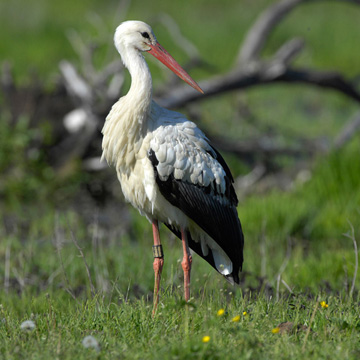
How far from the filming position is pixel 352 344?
3.37m

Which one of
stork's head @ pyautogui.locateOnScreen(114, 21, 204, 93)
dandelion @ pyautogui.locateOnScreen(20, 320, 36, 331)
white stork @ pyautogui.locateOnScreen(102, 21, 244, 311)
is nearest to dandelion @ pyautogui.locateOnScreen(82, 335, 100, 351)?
dandelion @ pyautogui.locateOnScreen(20, 320, 36, 331)

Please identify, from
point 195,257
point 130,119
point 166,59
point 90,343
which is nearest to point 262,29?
point 195,257

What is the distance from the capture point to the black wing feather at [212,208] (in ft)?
15.0

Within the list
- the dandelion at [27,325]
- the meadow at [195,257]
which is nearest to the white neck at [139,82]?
the meadow at [195,257]

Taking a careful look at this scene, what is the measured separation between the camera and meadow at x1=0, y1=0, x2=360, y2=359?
3.43m

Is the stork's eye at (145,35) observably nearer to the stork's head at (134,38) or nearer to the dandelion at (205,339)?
the stork's head at (134,38)

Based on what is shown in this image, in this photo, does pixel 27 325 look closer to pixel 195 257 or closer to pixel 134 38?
pixel 134 38

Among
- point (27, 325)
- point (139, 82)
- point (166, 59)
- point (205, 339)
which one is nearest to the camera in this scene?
point (205, 339)

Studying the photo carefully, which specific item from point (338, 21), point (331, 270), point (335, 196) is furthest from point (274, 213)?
point (338, 21)

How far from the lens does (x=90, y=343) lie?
321cm

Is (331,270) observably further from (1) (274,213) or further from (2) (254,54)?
(2) (254,54)

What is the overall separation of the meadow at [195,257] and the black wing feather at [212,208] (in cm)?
26

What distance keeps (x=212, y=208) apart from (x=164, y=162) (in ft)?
1.72

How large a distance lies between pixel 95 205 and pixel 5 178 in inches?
45.5
